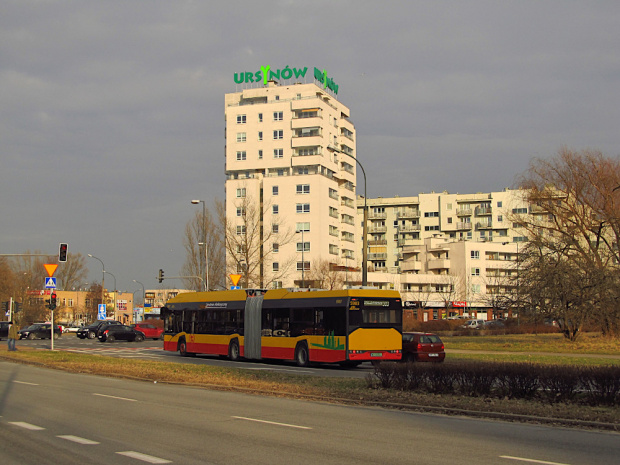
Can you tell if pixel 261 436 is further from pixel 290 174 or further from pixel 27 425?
pixel 290 174

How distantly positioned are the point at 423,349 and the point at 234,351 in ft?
30.4

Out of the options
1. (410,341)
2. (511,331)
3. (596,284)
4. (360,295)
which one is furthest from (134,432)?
(511,331)

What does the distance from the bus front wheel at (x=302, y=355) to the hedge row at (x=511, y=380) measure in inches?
431

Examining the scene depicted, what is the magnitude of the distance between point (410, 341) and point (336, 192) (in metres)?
76.9

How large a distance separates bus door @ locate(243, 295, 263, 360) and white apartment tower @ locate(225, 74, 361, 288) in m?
64.7

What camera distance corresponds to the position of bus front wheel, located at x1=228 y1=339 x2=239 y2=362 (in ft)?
109

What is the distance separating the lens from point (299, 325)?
29.2 meters

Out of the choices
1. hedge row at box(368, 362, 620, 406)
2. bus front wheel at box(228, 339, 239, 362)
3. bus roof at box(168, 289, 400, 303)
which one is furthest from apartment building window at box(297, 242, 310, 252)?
hedge row at box(368, 362, 620, 406)

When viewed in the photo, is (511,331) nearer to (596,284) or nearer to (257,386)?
(596,284)

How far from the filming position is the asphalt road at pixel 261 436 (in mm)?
9258

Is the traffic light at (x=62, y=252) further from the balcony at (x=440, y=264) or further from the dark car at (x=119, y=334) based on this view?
the balcony at (x=440, y=264)

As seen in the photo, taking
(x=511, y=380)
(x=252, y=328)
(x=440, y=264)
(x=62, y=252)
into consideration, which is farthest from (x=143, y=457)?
(x=440, y=264)

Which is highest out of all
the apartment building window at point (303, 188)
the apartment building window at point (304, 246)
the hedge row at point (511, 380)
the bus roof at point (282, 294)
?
the apartment building window at point (303, 188)

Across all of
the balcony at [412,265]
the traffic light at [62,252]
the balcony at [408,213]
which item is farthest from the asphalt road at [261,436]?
the balcony at [408,213]
